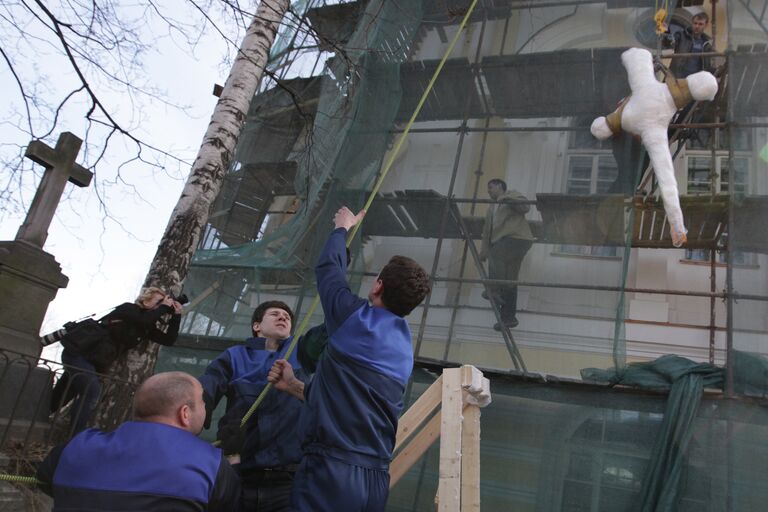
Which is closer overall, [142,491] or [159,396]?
[142,491]

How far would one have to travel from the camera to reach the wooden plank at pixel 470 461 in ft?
9.89

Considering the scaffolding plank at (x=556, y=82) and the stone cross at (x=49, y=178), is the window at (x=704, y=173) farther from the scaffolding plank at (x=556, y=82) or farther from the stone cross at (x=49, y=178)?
the stone cross at (x=49, y=178)

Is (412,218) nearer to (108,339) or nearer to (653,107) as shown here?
(653,107)

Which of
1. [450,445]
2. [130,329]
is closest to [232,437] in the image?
[450,445]

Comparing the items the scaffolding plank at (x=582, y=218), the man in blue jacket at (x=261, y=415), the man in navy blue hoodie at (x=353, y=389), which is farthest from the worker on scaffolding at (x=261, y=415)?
the scaffolding plank at (x=582, y=218)

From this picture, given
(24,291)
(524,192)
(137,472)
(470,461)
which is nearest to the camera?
(137,472)

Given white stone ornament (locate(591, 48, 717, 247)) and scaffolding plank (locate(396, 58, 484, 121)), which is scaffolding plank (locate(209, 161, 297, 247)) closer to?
scaffolding plank (locate(396, 58, 484, 121))

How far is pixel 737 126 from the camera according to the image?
635 centimetres

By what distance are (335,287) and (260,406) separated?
770 mm

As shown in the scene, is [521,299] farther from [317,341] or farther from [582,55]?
[317,341]

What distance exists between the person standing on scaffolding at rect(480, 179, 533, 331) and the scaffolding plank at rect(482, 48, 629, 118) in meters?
1.39

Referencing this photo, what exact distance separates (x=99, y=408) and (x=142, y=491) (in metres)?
2.85

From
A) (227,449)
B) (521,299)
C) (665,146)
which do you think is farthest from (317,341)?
(665,146)

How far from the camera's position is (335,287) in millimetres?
2447
